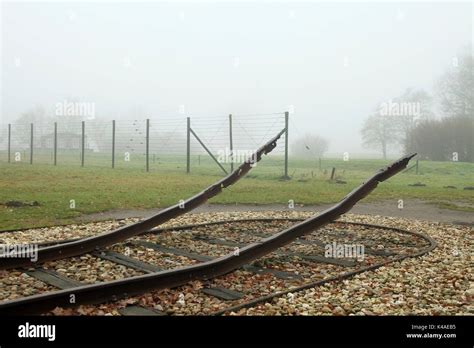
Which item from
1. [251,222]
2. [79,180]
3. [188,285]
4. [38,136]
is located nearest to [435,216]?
[251,222]

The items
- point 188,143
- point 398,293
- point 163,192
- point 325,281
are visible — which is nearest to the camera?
point 398,293

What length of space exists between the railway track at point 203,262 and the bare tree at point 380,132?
102 ft

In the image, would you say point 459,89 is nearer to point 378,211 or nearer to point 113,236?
point 378,211

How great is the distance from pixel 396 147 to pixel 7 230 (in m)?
32.8

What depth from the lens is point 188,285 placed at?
4.52 metres

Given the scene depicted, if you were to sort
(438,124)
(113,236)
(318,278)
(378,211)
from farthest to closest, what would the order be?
(438,124), (378,211), (113,236), (318,278)

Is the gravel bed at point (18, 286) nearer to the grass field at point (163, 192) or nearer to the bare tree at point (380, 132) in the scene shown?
the grass field at point (163, 192)

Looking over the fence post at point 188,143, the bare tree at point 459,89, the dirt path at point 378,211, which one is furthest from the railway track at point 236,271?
the bare tree at point 459,89

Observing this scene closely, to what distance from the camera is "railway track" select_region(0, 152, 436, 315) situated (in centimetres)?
394

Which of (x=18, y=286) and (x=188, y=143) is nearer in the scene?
(x=18, y=286)

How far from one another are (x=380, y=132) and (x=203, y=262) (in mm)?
36534

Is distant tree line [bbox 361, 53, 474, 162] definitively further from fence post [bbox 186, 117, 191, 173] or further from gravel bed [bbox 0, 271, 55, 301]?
gravel bed [bbox 0, 271, 55, 301]

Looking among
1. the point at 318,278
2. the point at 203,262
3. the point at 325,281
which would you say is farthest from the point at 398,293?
the point at 203,262

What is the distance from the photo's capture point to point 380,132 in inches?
1545
